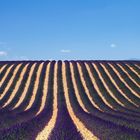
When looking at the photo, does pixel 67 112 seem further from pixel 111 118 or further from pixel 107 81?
pixel 107 81

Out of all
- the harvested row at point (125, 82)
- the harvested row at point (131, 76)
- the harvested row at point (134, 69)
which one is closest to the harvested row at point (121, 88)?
the harvested row at point (125, 82)

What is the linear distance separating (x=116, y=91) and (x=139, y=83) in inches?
190

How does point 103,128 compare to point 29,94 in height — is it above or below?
below

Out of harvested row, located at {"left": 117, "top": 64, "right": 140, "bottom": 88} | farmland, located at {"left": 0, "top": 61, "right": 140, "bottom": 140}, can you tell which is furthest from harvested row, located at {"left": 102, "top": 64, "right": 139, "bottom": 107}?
harvested row, located at {"left": 117, "top": 64, "right": 140, "bottom": 88}

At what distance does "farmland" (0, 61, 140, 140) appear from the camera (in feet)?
74.9

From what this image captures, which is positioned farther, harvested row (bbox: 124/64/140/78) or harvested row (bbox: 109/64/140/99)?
harvested row (bbox: 124/64/140/78)

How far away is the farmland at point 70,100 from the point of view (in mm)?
22828

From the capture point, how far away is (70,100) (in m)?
41.5

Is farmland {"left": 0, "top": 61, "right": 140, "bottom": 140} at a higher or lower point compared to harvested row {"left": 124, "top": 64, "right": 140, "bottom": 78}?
lower

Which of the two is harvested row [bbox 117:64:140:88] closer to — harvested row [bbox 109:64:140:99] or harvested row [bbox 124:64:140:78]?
harvested row [bbox 124:64:140:78]

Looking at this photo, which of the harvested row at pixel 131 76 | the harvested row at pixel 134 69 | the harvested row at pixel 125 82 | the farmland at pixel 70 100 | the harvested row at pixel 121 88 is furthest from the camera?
the harvested row at pixel 134 69

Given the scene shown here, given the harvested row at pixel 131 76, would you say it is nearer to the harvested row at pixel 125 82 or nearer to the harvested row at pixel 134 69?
the harvested row at pixel 134 69

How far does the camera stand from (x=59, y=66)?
6069 cm

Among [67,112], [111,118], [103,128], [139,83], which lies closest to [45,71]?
[139,83]
